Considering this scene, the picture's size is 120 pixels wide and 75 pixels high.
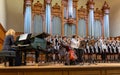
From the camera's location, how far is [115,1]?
13.8 meters

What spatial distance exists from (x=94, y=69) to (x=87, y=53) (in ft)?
17.4

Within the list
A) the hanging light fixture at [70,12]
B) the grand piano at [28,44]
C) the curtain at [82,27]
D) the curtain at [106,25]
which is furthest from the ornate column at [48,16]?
the grand piano at [28,44]

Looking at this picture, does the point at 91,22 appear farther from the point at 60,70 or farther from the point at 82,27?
the point at 60,70

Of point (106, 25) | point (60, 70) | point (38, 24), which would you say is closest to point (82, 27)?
point (106, 25)

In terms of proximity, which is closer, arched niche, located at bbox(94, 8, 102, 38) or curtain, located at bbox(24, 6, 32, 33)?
curtain, located at bbox(24, 6, 32, 33)

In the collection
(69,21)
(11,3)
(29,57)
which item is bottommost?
(29,57)

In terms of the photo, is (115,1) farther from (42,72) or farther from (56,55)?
(42,72)

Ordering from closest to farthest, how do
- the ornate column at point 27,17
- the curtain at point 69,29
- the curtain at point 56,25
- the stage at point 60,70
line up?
1. the stage at point 60,70
2. the ornate column at point 27,17
3. the curtain at point 56,25
4. the curtain at point 69,29

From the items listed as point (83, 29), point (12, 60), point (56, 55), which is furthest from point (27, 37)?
point (83, 29)

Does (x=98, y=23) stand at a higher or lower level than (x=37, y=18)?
lower

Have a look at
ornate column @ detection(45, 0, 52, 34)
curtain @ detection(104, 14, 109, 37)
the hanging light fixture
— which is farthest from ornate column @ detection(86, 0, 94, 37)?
ornate column @ detection(45, 0, 52, 34)

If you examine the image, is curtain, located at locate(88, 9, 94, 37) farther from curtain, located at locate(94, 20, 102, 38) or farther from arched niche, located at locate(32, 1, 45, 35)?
arched niche, located at locate(32, 1, 45, 35)

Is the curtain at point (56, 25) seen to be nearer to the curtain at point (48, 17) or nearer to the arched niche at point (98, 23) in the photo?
the curtain at point (48, 17)

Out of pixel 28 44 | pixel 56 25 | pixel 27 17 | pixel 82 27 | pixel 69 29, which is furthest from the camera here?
pixel 82 27
